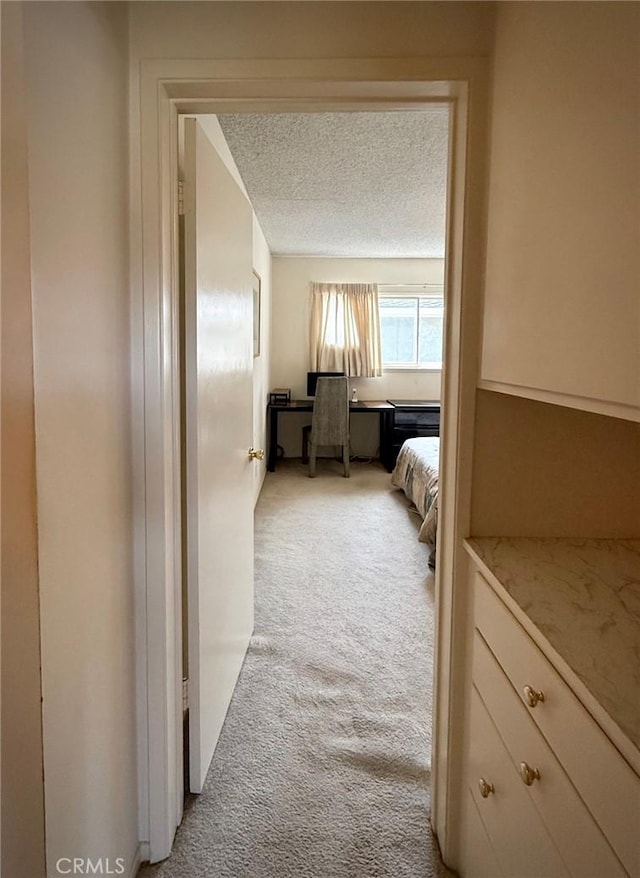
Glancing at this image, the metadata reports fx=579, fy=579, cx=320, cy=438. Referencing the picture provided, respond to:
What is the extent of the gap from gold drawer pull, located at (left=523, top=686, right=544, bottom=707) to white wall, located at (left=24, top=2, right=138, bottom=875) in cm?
81

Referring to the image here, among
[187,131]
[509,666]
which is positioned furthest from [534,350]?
[187,131]

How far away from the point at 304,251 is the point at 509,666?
18.2ft

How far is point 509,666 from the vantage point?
1.12m

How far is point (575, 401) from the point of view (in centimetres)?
91

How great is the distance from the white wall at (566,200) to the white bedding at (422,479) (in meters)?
2.18

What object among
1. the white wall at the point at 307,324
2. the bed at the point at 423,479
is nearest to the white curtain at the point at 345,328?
the white wall at the point at 307,324

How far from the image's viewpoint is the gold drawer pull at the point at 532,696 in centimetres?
96

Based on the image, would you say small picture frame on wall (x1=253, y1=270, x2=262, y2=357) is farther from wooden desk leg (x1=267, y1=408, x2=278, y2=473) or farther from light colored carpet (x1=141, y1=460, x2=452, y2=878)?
light colored carpet (x1=141, y1=460, x2=452, y2=878)

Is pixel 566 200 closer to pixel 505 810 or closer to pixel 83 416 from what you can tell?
pixel 83 416

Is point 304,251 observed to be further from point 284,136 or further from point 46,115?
point 46,115

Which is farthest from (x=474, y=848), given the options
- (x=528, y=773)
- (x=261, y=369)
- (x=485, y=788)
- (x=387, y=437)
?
(x=387, y=437)

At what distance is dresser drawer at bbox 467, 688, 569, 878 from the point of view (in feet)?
3.11

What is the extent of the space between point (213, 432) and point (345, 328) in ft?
15.8

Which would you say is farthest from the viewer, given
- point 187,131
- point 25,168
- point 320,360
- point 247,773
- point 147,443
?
point 320,360
